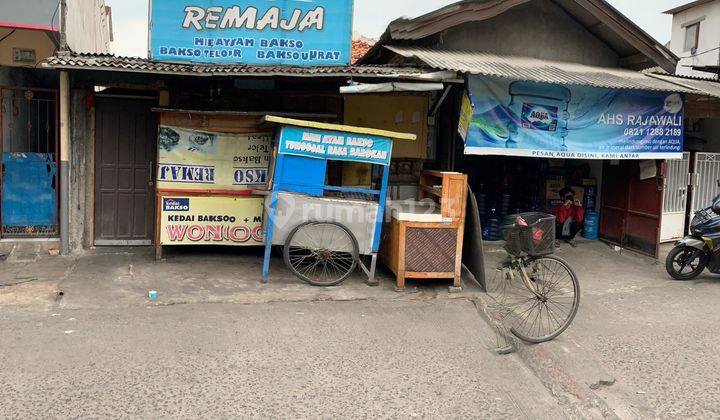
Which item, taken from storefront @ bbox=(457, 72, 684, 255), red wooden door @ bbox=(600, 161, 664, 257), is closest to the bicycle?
storefront @ bbox=(457, 72, 684, 255)

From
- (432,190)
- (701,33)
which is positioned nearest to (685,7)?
(701,33)

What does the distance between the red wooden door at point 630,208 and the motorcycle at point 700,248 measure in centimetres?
109

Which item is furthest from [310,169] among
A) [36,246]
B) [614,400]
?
[36,246]

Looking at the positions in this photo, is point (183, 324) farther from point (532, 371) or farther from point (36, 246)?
point (36, 246)

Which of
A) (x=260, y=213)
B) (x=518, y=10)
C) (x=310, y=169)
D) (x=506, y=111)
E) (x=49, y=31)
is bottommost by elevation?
(x=260, y=213)

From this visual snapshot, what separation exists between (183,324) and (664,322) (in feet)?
16.5

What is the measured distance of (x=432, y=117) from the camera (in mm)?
9531

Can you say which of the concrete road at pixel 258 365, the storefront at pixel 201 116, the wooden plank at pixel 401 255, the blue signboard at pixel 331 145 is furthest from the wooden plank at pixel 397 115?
the concrete road at pixel 258 365

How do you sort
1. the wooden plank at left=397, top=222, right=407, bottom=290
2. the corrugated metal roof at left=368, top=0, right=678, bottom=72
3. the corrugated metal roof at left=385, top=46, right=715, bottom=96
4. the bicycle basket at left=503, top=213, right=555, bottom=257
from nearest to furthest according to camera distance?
1. the bicycle basket at left=503, top=213, right=555, bottom=257
2. the wooden plank at left=397, top=222, right=407, bottom=290
3. the corrugated metal roof at left=385, top=46, right=715, bottom=96
4. the corrugated metal roof at left=368, top=0, right=678, bottom=72

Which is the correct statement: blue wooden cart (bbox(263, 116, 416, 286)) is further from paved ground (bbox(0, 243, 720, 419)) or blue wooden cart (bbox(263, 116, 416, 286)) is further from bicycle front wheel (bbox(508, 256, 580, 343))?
bicycle front wheel (bbox(508, 256, 580, 343))

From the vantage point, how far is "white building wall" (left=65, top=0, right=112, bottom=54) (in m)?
8.66

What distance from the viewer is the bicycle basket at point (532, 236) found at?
5.30m

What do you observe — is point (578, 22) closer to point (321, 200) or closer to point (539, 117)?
point (539, 117)

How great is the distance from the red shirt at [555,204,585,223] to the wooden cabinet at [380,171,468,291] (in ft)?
13.8
